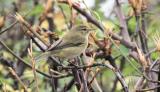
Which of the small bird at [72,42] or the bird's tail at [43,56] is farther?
the small bird at [72,42]

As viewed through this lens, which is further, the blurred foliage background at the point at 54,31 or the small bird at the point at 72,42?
the small bird at the point at 72,42

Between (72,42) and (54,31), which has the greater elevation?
(54,31)

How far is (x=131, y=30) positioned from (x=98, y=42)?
180cm

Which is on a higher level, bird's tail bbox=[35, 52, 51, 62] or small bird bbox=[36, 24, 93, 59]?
small bird bbox=[36, 24, 93, 59]

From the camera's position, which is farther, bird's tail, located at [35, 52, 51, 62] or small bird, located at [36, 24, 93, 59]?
small bird, located at [36, 24, 93, 59]

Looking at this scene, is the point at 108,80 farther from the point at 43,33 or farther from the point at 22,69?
the point at 43,33

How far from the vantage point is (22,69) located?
169 inches

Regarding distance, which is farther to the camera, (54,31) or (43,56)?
(54,31)

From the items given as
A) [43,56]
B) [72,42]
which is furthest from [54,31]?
[43,56]

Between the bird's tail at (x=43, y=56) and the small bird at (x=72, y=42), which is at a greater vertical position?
the small bird at (x=72, y=42)

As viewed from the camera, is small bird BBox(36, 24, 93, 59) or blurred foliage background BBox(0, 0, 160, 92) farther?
small bird BBox(36, 24, 93, 59)

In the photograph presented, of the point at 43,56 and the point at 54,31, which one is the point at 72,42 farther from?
the point at 43,56

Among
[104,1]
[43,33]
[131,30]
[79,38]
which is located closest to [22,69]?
[79,38]

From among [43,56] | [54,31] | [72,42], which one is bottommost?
[43,56]
